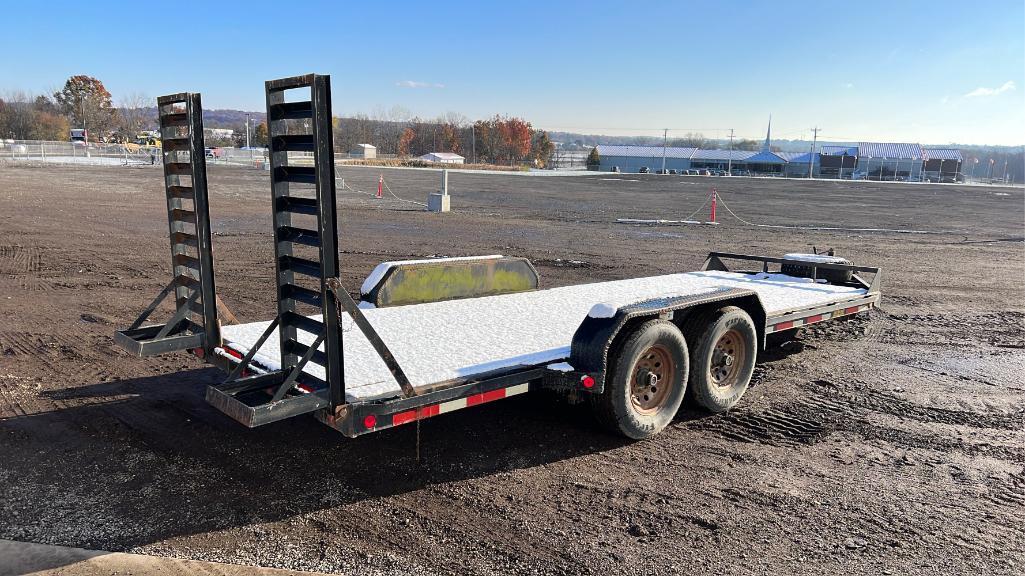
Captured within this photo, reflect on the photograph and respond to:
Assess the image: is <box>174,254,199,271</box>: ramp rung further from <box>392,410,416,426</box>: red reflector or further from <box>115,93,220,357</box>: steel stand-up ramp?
<box>392,410,416,426</box>: red reflector

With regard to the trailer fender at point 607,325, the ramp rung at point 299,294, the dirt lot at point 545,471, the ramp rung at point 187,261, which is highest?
the ramp rung at point 187,261

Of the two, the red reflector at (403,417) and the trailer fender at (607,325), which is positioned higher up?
the trailer fender at (607,325)

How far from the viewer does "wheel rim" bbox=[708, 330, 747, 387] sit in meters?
6.03

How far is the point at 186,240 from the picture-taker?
4.93 m

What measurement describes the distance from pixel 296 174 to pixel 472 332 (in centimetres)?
220

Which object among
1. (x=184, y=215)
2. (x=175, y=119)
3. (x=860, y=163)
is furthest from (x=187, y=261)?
(x=860, y=163)

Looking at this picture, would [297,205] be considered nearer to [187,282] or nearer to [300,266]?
[300,266]

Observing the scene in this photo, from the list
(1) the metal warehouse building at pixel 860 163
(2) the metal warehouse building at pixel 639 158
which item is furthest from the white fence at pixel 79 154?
(1) the metal warehouse building at pixel 860 163

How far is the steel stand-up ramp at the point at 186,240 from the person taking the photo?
457 centimetres

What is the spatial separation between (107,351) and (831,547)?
7052mm

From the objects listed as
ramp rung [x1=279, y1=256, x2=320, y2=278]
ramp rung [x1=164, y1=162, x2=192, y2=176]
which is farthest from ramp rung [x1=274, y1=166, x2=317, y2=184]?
ramp rung [x1=164, y1=162, x2=192, y2=176]

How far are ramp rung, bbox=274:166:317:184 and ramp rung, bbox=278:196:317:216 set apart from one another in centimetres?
12

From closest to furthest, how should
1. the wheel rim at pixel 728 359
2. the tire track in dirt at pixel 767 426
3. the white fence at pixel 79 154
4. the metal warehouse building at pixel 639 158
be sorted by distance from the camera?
the tire track in dirt at pixel 767 426, the wheel rim at pixel 728 359, the white fence at pixel 79 154, the metal warehouse building at pixel 639 158

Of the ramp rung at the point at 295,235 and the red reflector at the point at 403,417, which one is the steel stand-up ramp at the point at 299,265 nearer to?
the ramp rung at the point at 295,235
